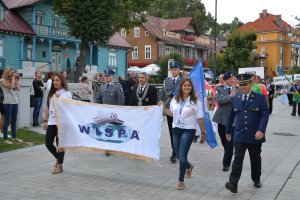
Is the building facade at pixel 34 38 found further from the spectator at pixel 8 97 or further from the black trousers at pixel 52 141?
the black trousers at pixel 52 141

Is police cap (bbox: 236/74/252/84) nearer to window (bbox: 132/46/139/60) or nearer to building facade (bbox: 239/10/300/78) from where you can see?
window (bbox: 132/46/139/60)

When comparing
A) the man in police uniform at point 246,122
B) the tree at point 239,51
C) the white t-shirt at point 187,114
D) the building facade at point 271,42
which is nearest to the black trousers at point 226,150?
the man in police uniform at point 246,122

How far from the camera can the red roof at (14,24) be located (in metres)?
34.7

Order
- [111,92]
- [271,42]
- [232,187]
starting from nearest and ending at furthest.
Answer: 1. [232,187]
2. [111,92]
3. [271,42]

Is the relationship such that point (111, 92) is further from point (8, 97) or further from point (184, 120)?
point (184, 120)

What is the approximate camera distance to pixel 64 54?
40.8m

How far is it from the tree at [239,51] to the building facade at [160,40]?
939cm

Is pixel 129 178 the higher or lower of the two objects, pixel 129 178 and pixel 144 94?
the lower

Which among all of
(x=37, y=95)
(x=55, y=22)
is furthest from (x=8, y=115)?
(x=55, y=22)

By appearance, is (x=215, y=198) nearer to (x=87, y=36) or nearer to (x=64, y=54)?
(x=87, y=36)

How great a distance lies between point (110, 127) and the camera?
7.73 metres

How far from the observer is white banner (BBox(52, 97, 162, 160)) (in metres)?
7.37

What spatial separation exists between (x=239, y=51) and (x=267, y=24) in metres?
45.9

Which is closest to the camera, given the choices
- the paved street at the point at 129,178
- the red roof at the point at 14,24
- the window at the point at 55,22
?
the paved street at the point at 129,178
